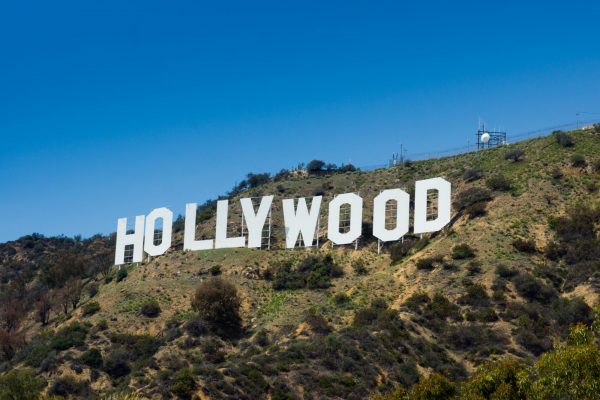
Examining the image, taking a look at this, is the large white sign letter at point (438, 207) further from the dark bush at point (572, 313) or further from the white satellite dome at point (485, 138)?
the white satellite dome at point (485, 138)

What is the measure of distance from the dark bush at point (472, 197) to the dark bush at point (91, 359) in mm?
32907

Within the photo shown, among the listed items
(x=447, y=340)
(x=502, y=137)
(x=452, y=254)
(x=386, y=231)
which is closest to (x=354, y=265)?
(x=386, y=231)

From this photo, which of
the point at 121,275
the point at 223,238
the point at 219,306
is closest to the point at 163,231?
the point at 121,275

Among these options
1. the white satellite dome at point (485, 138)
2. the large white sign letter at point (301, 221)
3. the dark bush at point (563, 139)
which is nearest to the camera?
the large white sign letter at point (301, 221)

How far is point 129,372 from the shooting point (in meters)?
61.8

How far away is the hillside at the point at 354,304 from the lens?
181 ft

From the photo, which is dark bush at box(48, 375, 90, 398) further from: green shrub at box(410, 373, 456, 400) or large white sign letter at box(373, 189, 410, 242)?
green shrub at box(410, 373, 456, 400)

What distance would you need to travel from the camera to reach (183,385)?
51.4 m

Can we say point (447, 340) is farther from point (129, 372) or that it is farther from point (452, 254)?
point (129, 372)

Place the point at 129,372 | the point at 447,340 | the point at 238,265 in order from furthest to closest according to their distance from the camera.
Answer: the point at 238,265
the point at 129,372
the point at 447,340

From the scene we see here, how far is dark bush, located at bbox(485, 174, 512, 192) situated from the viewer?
7533 centimetres

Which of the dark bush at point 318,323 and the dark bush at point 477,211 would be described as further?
the dark bush at point 477,211

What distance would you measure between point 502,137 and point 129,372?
4908 centimetres

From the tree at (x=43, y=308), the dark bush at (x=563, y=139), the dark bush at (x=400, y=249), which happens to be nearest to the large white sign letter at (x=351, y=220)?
the dark bush at (x=400, y=249)
